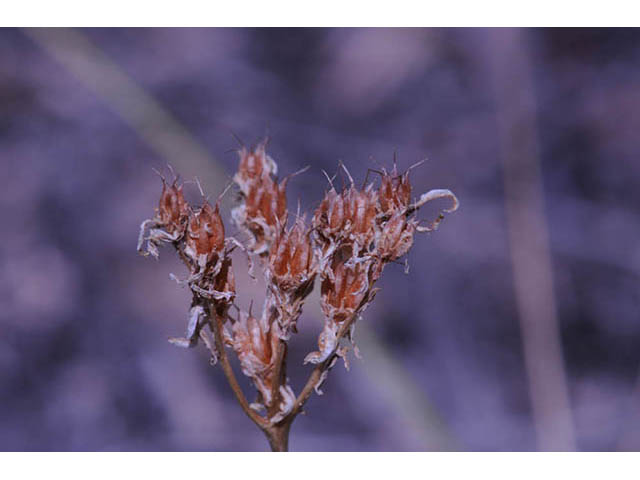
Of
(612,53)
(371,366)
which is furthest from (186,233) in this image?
(612,53)

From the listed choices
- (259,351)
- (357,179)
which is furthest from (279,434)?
(357,179)

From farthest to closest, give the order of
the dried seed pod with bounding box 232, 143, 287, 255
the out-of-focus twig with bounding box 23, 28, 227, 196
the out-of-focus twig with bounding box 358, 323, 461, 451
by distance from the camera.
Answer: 1. the out-of-focus twig with bounding box 358, 323, 461, 451
2. the out-of-focus twig with bounding box 23, 28, 227, 196
3. the dried seed pod with bounding box 232, 143, 287, 255

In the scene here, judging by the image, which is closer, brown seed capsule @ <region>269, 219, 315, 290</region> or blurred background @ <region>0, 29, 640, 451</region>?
brown seed capsule @ <region>269, 219, 315, 290</region>

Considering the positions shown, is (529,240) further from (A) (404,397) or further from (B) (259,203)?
(B) (259,203)

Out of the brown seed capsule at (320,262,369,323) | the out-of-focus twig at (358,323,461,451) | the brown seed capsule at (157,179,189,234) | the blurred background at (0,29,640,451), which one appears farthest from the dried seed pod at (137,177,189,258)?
the out-of-focus twig at (358,323,461,451)

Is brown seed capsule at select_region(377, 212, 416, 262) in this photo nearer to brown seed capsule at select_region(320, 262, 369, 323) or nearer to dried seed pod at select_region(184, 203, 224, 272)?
brown seed capsule at select_region(320, 262, 369, 323)

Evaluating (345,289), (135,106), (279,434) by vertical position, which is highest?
(135,106)

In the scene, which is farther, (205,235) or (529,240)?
(529,240)
